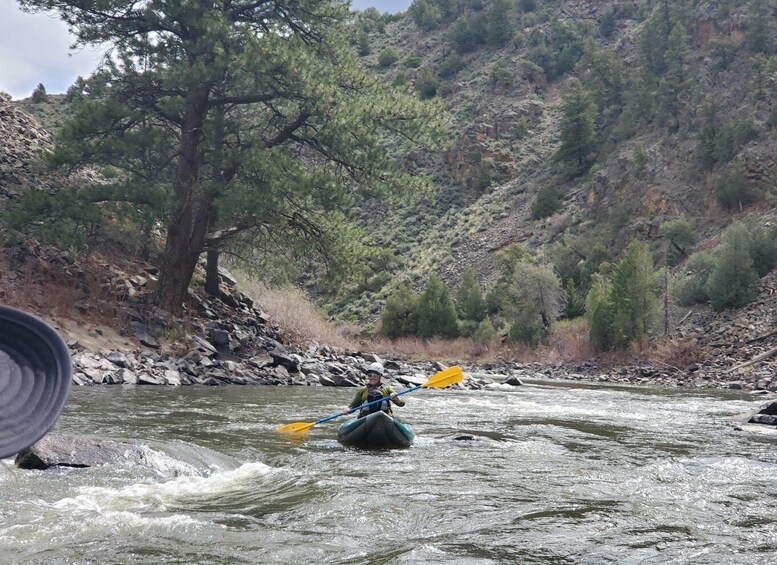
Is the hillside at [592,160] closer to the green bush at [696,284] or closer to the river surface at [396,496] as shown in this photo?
the green bush at [696,284]

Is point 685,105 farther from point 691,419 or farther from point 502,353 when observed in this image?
point 691,419

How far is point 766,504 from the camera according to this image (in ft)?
21.0

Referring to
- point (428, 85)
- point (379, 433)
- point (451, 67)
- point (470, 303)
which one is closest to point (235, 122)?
point (379, 433)

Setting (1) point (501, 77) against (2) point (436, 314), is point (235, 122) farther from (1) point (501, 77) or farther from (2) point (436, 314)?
(1) point (501, 77)

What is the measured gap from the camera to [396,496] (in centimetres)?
651

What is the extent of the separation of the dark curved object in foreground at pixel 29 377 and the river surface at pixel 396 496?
2.42 ft

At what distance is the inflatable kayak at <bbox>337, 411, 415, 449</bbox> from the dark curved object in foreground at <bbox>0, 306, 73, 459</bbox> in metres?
5.28

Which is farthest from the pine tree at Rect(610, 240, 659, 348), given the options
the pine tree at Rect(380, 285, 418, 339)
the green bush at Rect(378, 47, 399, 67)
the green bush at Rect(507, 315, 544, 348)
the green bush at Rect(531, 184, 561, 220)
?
the green bush at Rect(378, 47, 399, 67)

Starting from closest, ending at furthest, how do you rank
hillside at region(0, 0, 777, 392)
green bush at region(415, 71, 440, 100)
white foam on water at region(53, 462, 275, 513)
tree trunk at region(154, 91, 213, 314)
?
white foam on water at region(53, 462, 275, 513), tree trunk at region(154, 91, 213, 314), hillside at region(0, 0, 777, 392), green bush at region(415, 71, 440, 100)

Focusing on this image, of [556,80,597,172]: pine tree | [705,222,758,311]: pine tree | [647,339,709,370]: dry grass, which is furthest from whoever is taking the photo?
[556,80,597,172]: pine tree

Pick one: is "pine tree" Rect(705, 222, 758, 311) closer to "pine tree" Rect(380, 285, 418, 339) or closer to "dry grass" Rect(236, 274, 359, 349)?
"dry grass" Rect(236, 274, 359, 349)

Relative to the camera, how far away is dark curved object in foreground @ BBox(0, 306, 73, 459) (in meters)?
4.51

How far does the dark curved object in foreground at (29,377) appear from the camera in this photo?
4508mm

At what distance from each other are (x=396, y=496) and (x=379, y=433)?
311 cm
